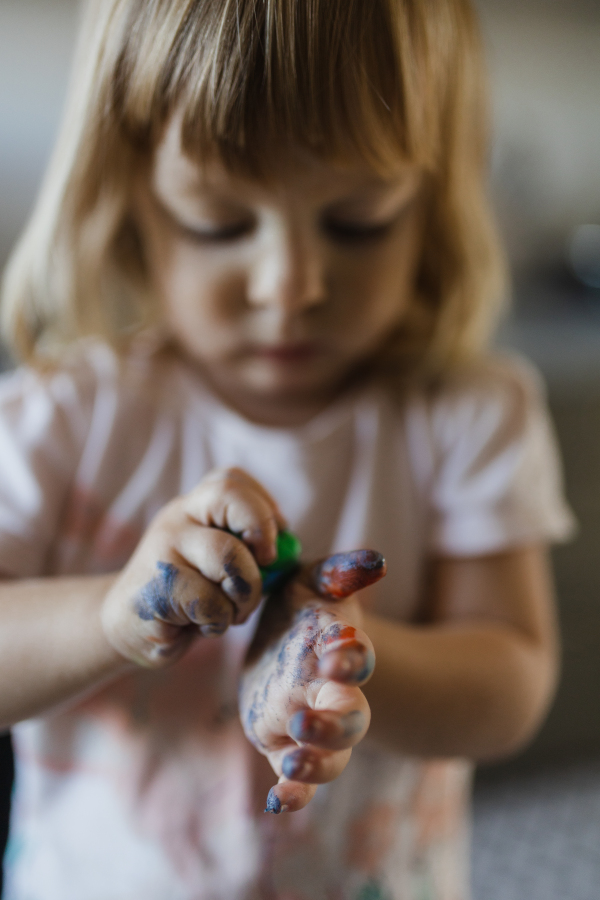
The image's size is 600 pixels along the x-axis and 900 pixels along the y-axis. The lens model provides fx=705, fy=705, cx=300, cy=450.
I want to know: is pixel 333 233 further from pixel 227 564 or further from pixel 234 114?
pixel 227 564

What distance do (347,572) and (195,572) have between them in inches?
2.3

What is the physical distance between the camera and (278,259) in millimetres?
367

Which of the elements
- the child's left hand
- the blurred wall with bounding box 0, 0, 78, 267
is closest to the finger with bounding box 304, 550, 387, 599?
the child's left hand

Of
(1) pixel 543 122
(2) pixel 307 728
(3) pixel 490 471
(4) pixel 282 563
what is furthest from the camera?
(1) pixel 543 122

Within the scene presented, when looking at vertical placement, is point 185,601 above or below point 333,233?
below

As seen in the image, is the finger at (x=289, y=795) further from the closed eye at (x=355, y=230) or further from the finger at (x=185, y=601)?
the closed eye at (x=355, y=230)

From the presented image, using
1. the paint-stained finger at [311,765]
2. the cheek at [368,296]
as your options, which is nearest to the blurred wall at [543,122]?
the cheek at [368,296]

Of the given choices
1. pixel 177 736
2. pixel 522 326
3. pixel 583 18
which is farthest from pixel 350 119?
pixel 583 18

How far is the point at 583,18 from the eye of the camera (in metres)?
1.13

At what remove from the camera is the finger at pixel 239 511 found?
0.89 ft

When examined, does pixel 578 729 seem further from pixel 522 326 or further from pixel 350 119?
pixel 350 119

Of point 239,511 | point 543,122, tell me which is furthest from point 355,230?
point 543,122

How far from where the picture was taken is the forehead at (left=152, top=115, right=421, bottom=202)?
345mm

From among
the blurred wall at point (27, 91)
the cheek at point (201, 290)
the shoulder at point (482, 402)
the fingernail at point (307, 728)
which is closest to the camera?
the fingernail at point (307, 728)
